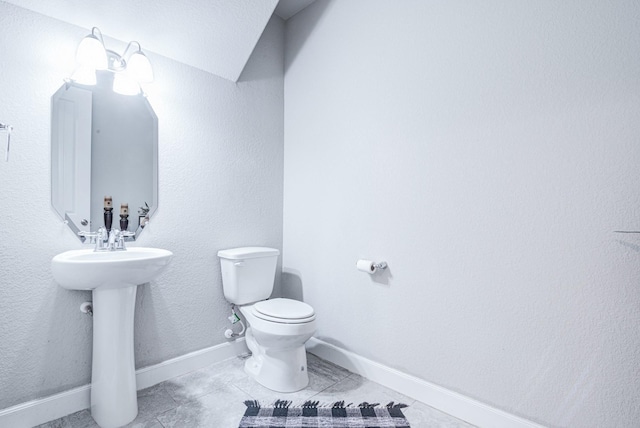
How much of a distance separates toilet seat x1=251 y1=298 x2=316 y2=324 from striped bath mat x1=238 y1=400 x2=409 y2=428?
415 mm

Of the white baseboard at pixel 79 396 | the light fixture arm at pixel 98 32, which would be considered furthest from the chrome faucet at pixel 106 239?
the light fixture arm at pixel 98 32

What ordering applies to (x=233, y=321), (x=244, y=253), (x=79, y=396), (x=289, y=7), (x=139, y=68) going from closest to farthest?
1. (x=79, y=396)
2. (x=139, y=68)
3. (x=244, y=253)
4. (x=233, y=321)
5. (x=289, y=7)

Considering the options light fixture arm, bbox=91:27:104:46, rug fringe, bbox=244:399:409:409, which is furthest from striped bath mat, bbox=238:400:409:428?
light fixture arm, bbox=91:27:104:46

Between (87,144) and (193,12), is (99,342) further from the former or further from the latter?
(193,12)

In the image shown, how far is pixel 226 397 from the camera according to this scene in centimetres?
174

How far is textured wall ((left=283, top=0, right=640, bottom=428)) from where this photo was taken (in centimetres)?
123

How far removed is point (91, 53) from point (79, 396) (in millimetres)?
1666

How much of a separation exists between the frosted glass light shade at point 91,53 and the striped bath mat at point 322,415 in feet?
5.98

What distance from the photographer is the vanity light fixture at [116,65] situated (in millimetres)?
1535

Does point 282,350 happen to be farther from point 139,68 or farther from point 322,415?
point 139,68

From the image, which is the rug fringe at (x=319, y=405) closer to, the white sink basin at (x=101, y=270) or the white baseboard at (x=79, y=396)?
the white baseboard at (x=79, y=396)

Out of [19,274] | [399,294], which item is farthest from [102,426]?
[399,294]

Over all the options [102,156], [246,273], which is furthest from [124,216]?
[246,273]

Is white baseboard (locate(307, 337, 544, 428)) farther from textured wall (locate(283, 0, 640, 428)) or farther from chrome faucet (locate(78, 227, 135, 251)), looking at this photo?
chrome faucet (locate(78, 227, 135, 251))
